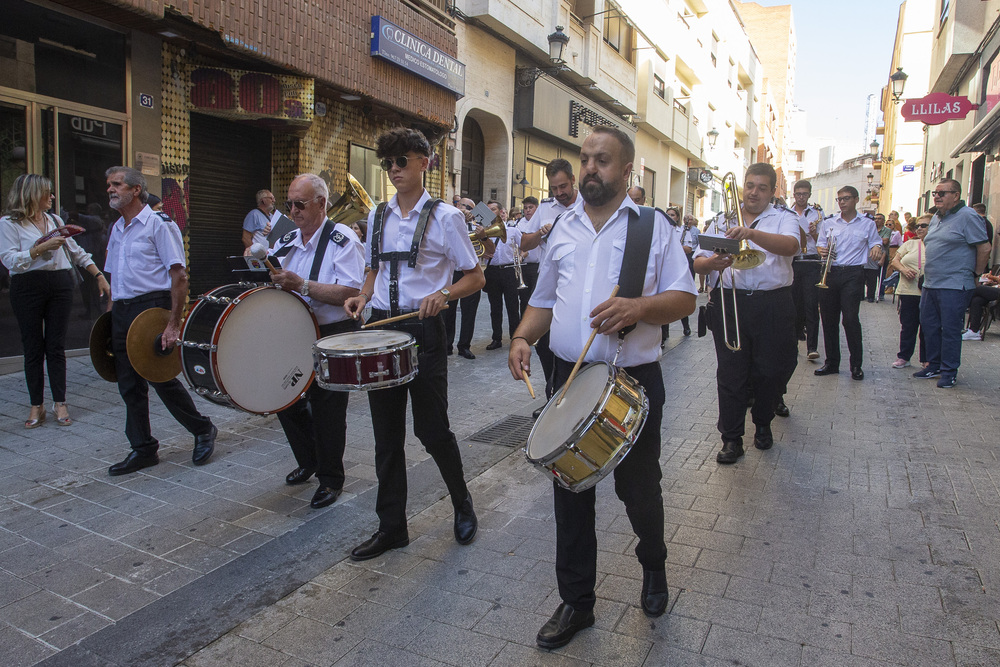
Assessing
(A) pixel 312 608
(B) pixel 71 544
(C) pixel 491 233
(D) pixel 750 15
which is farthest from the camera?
(D) pixel 750 15

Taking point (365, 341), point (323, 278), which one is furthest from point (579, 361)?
point (323, 278)

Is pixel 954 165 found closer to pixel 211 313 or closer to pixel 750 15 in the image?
pixel 211 313

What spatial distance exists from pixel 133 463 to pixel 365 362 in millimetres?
2527

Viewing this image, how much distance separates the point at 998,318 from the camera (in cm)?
1231

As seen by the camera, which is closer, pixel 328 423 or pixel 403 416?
pixel 403 416

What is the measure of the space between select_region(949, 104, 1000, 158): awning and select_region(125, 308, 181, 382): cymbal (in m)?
12.9

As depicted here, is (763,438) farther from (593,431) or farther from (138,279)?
(138,279)

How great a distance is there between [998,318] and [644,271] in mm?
12406

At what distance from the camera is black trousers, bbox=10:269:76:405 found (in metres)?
5.63

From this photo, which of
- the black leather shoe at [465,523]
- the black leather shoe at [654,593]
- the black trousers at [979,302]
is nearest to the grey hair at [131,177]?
the black leather shoe at [465,523]

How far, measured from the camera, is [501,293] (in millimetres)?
10305

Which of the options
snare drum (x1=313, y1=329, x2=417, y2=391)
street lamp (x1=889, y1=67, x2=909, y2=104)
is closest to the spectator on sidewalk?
snare drum (x1=313, y1=329, x2=417, y2=391)

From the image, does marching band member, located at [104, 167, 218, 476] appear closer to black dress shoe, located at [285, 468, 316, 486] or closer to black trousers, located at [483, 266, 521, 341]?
black dress shoe, located at [285, 468, 316, 486]

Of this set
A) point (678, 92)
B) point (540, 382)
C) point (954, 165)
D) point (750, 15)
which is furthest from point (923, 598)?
point (750, 15)
